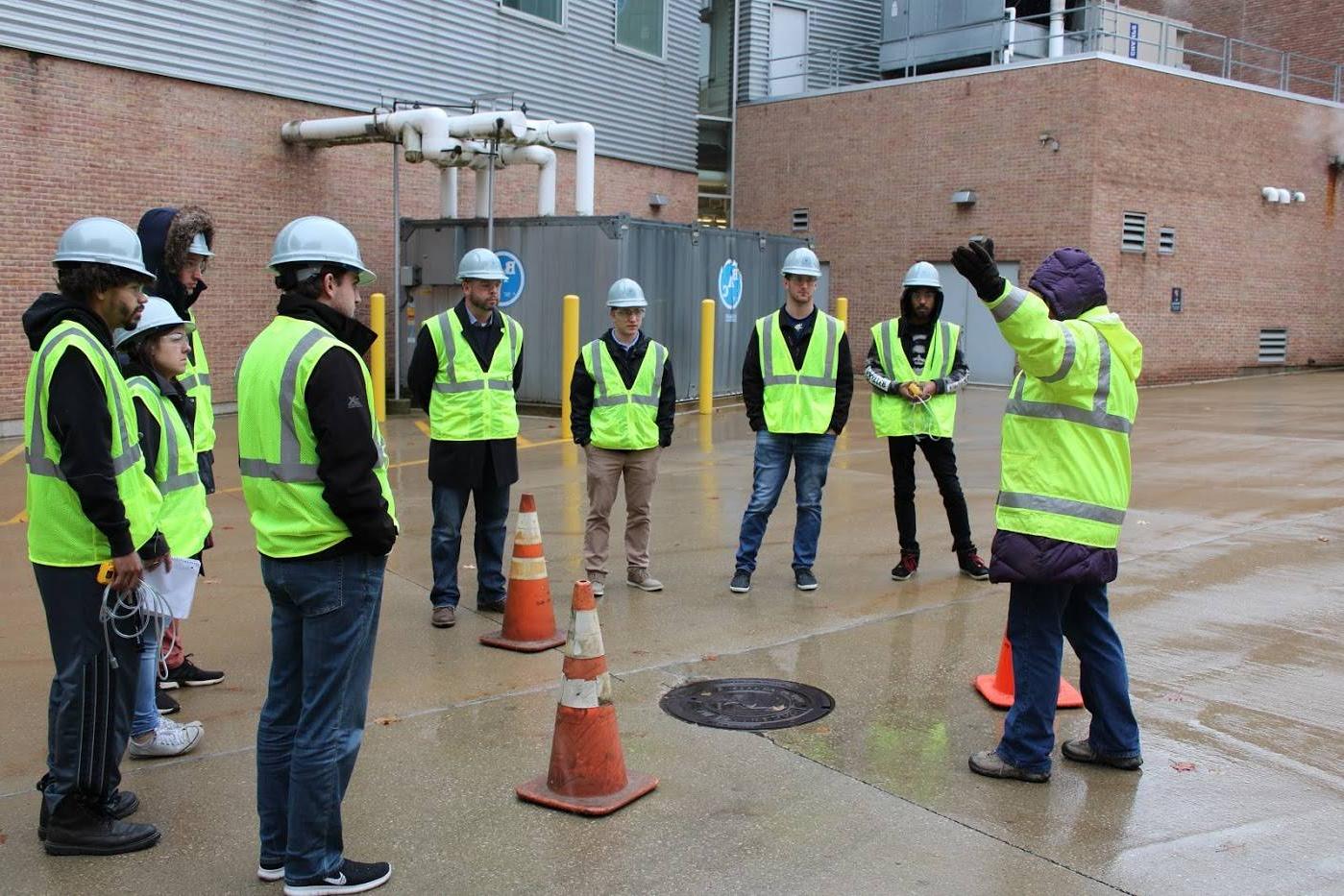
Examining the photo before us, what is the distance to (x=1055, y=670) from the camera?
461 centimetres

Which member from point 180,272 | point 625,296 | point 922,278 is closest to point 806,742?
point 625,296

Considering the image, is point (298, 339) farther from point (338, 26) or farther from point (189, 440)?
point (338, 26)

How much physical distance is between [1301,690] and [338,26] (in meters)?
16.0

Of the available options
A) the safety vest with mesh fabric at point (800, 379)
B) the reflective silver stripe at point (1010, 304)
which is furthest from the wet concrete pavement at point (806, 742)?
the reflective silver stripe at point (1010, 304)

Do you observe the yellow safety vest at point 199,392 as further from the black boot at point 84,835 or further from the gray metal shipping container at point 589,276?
the gray metal shipping container at point 589,276

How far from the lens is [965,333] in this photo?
22594 mm

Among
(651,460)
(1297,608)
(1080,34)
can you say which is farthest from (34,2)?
(1080,34)

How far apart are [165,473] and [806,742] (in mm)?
2682

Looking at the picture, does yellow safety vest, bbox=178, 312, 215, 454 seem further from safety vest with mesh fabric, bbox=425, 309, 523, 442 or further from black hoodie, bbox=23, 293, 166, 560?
black hoodie, bbox=23, 293, 166, 560

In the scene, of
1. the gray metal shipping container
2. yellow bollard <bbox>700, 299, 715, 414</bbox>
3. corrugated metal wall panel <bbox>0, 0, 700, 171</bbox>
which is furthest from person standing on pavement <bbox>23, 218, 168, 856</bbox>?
yellow bollard <bbox>700, 299, 715, 414</bbox>

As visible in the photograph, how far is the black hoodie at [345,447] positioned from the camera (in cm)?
347

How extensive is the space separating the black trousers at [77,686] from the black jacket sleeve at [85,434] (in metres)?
0.24

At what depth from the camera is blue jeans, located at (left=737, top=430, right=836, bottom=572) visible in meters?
7.43

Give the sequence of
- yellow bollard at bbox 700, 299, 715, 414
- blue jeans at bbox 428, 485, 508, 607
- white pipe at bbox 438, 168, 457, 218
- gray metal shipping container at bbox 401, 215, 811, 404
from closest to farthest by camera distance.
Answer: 1. blue jeans at bbox 428, 485, 508, 607
2. gray metal shipping container at bbox 401, 215, 811, 404
3. yellow bollard at bbox 700, 299, 715, 414
4. white pipe at bbox 438, 168, 457, 218
